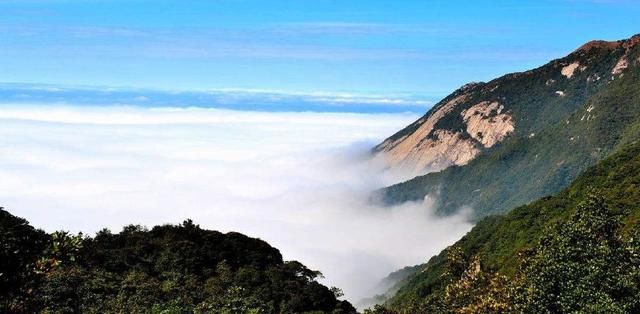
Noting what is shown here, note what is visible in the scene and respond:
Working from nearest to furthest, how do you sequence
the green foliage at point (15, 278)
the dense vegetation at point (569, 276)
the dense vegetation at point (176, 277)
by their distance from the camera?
the green foliage at point (15, 278)
the dense vegetation at point (569, 276)
the dense vegetation at point (176, 277)

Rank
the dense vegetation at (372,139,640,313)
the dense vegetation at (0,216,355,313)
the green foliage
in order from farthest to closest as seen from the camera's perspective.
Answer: the dense vegetation at (0,216,355,313) < the dense vegetation at (372,139,640,313) < the green foliage

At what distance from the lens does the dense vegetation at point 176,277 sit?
68.2m

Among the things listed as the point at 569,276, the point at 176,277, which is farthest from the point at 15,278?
the point at 176,277

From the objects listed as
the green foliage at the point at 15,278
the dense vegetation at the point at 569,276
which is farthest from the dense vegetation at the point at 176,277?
the green foliage at the point at 15,278

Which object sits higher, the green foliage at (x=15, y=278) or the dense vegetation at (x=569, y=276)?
the green foliage at (x=15, y=278)

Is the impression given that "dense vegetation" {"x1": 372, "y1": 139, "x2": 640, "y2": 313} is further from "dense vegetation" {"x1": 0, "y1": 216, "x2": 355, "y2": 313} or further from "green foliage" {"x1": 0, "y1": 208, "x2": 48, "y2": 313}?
"green foliage" {"x1": 0, "y1": 208, "x2": 48, "y2": 313}

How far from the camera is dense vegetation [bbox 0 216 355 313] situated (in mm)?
68250

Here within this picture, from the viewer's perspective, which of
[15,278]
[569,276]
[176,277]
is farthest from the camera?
[176,277]

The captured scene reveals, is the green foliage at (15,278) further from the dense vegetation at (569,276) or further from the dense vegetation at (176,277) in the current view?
the dense vegetation at (569,276)

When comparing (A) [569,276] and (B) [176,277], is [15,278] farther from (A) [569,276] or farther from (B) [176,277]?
(B) [176,277]

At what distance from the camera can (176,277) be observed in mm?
86000

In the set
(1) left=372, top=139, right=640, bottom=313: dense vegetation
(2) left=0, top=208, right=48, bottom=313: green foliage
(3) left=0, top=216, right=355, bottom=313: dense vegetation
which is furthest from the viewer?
(3) left=0, top=216, right=355, bottom=313: dense vegetation

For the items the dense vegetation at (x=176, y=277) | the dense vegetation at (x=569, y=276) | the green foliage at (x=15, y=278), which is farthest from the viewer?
the dense vegetation at (x=176, y=277)

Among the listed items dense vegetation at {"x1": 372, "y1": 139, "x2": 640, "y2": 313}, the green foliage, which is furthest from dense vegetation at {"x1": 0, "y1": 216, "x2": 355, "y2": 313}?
the green foliage
